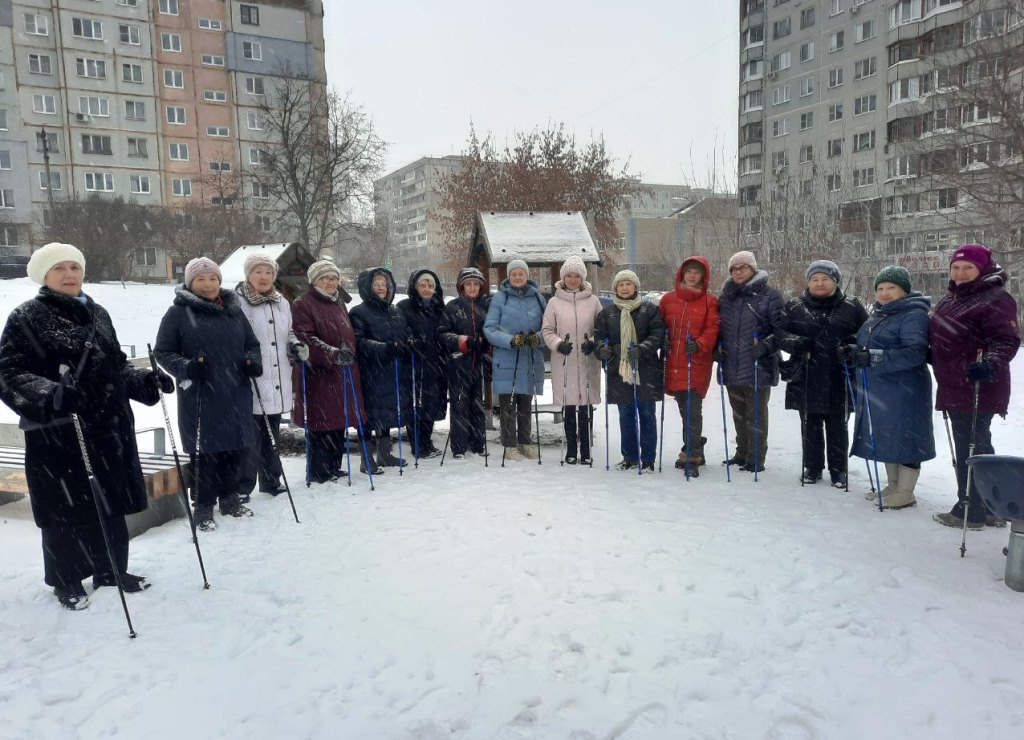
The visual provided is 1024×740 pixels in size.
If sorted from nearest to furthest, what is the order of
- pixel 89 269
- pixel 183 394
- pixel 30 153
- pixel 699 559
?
pixel 699 559 < pixel 183 394 < pixel 89 269 < pixel 30 153

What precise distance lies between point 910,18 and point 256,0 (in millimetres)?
38839

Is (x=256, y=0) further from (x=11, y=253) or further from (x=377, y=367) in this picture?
(x=377, y=367)

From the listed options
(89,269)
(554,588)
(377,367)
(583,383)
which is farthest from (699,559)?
(89,269)

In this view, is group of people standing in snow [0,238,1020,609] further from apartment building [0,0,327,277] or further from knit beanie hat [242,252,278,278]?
apartment building [0,0,327,277]

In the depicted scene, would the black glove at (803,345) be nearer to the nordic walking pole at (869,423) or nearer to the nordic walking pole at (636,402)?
the nordic walking pole at (869,423)

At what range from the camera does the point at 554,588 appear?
3865 mm

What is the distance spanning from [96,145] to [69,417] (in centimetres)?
4583

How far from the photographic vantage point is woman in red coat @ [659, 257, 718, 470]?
6137mm

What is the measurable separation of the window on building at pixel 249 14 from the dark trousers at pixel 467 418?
4646 centimetres

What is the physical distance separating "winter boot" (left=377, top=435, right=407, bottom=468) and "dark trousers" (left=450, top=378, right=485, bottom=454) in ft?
2.04

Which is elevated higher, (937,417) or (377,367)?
(377,367)

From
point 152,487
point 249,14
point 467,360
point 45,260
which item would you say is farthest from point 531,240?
point 249,14

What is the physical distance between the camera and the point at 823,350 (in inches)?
219

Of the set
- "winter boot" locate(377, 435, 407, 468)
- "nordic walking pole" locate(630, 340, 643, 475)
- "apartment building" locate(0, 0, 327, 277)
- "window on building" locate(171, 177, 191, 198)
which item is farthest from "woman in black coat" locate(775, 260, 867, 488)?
"window on building" locate(171, 177, 191, 198)
